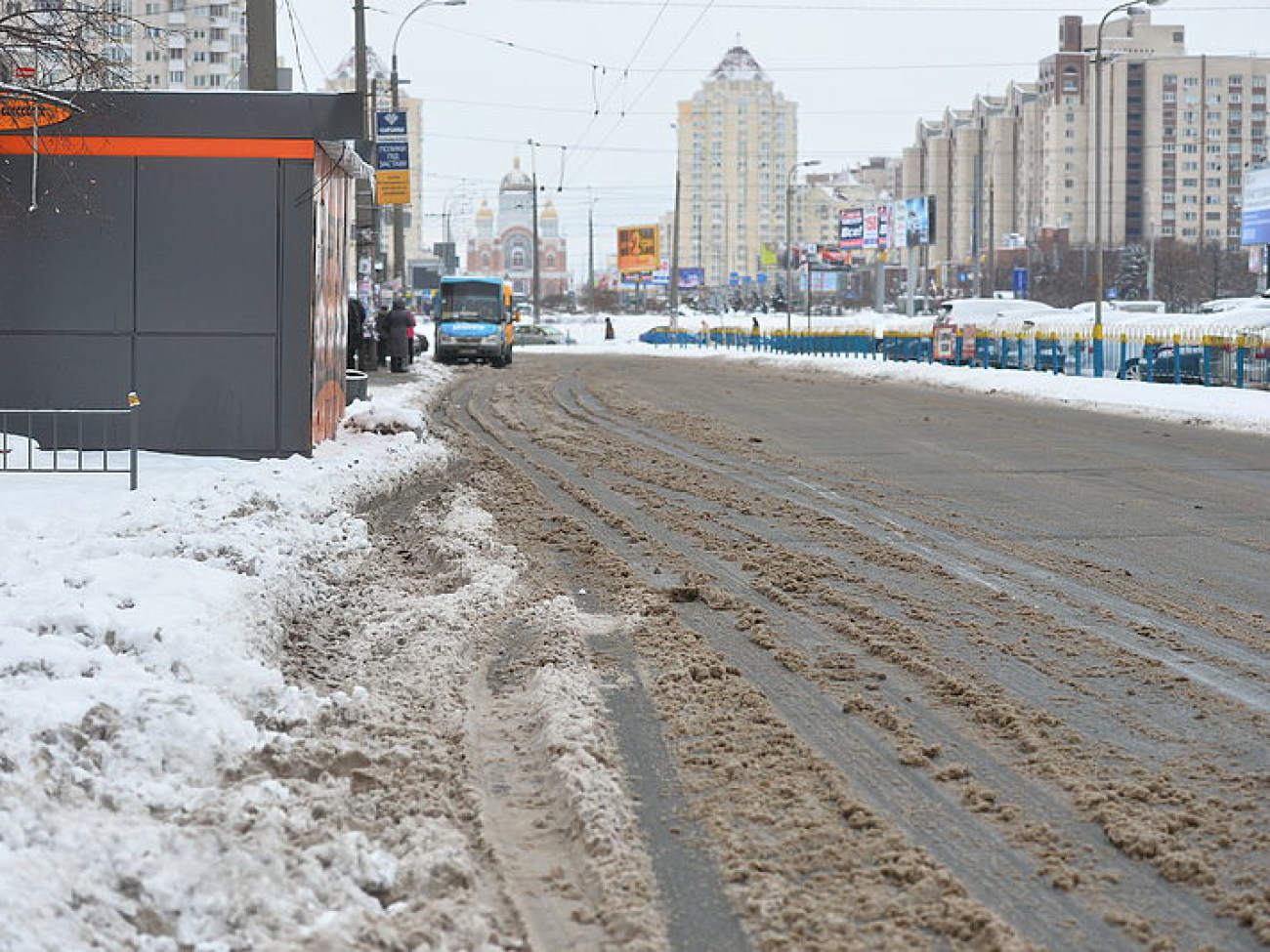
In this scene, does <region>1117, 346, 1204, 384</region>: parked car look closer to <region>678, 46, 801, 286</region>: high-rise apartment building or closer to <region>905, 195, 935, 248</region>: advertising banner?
<region>905, 195, 935, 248</region>: advertising banner

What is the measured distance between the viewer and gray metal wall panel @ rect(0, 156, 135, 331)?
16578 mm

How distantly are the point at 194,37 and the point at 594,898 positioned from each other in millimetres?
134785

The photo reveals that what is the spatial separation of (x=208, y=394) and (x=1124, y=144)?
121964 mm

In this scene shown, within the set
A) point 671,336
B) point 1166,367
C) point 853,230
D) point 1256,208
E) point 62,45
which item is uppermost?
point 853,230

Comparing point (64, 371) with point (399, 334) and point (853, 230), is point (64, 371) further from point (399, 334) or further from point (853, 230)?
point (853, 230)

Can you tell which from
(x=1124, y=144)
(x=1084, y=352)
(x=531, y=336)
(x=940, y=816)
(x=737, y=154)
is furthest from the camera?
(x=737, y=154)

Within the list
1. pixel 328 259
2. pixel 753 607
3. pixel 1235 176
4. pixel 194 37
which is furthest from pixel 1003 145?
pixel 753 607

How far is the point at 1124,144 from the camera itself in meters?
129

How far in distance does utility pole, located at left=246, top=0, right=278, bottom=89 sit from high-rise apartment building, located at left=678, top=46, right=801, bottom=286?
13543cm

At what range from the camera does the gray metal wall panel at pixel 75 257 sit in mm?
16578

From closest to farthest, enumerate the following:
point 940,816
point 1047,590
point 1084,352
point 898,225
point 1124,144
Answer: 1. point 940,816
2. point 1047,590
3. point 1084,352
4. point 898,225
5. point 1124,144

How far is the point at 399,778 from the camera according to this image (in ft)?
19.8

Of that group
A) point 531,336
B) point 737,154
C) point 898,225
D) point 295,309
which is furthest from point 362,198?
point 737,154

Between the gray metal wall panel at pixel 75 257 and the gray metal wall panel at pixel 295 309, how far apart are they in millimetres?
1503
